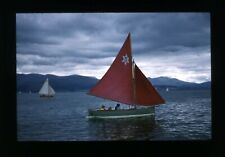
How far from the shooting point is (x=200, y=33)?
2.46m

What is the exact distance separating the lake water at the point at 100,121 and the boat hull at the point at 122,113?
1.4 inches

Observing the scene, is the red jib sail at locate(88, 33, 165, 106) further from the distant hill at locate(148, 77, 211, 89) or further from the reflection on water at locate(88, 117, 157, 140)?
the reflection on water at locate(88, 117, 157, 140)

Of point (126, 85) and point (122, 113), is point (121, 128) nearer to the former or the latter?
point (122, 113)

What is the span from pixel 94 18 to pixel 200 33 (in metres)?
0.83

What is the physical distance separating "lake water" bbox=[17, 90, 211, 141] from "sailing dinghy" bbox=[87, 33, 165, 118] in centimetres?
5

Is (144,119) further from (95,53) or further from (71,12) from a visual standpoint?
(71,12)

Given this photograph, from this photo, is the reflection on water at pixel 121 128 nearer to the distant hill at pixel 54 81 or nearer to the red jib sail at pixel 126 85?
the red jib sail at pixel 126 85

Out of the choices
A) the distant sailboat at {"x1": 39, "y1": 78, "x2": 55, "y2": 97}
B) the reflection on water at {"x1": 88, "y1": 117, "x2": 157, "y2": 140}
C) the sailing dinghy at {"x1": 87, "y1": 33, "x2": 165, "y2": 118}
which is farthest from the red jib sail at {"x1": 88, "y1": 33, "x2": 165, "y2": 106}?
the distant sailboat at {"x1": 39, "y1": 78, "x2": 55, "y2": 97}

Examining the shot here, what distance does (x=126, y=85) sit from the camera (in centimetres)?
264

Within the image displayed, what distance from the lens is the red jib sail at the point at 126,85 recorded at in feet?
8.15

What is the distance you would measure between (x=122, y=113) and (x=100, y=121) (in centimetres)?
19
